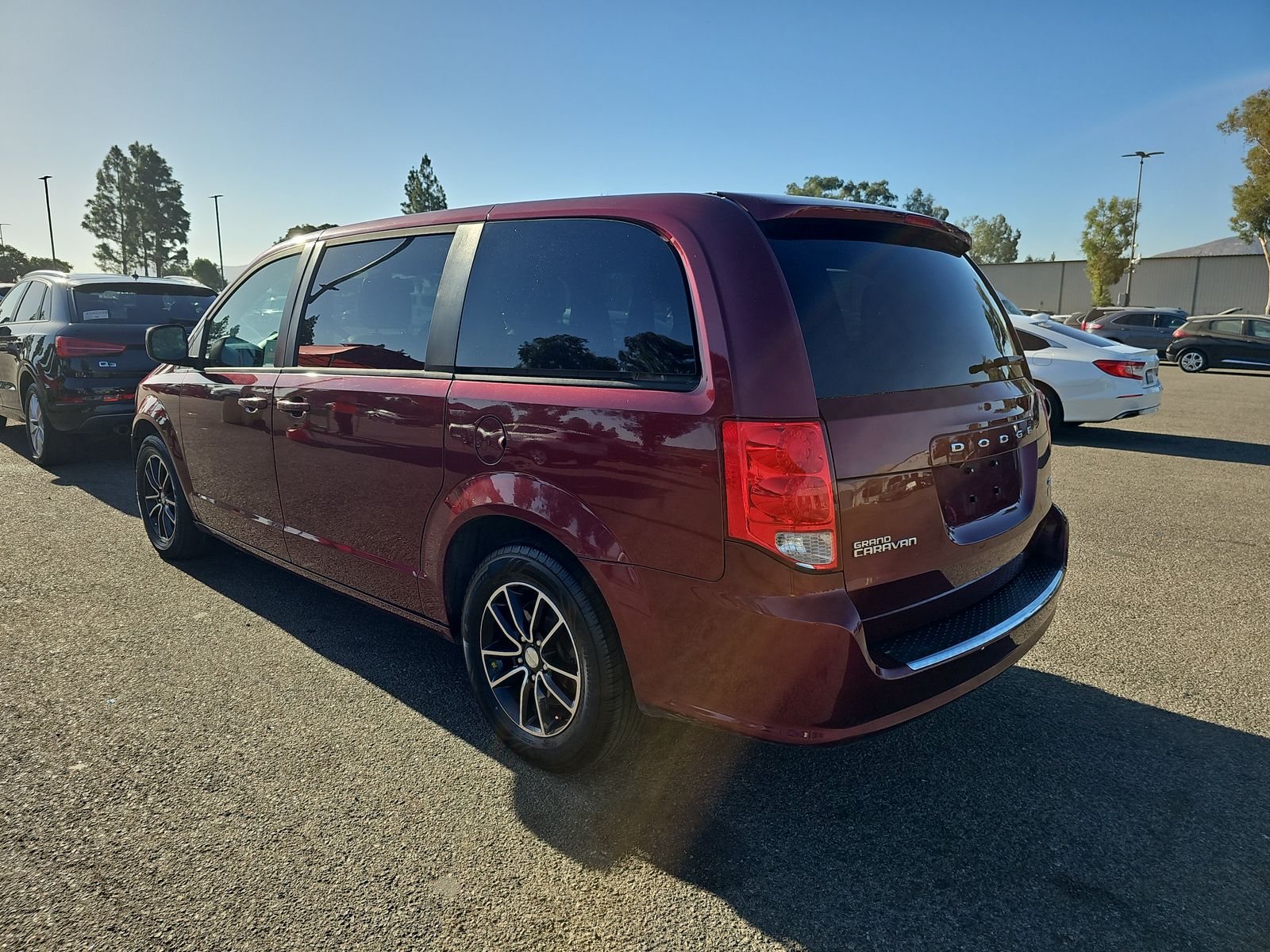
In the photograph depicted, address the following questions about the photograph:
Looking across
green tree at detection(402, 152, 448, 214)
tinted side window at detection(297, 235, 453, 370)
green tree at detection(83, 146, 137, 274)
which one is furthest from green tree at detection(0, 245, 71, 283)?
tinted side window at detection(297, 235, 453, 370)

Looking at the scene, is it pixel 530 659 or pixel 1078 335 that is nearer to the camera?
pixel 530 659

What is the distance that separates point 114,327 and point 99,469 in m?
1.36

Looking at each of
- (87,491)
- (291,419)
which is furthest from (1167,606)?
(87,491)

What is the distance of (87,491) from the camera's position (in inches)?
272

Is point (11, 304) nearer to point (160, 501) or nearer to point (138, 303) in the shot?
point (138, 303)

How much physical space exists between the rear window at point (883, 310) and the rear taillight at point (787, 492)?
0.55 ft

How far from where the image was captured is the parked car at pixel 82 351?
24.8 feet

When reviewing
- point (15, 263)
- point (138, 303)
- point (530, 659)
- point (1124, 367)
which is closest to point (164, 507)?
point (530, 659)

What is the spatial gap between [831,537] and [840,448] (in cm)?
23

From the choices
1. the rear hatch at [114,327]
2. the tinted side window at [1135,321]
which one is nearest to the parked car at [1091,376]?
the rear hatch at [114,327]

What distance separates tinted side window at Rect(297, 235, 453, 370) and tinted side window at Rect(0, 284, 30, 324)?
7495 millimetres

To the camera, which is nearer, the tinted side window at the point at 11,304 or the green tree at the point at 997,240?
the tinted side window at the point at 11,304

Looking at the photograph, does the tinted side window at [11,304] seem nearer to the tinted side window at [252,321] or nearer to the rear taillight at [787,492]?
the tinted side window at [252,321]

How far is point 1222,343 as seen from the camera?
21.1 meters
